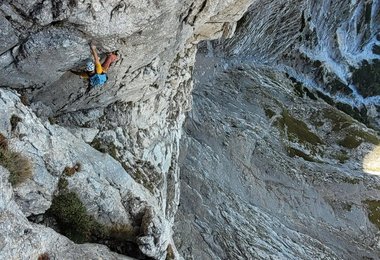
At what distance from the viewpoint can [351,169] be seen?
131 ft

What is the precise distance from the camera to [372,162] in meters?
41.6

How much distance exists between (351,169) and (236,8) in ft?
81.0

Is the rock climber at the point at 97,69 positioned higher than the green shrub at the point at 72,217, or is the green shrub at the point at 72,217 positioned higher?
the rock climber at the point at 97,69

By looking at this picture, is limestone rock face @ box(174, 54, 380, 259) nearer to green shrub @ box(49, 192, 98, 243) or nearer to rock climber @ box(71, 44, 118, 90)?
green shrub @ box(49, 192, 98, 243)

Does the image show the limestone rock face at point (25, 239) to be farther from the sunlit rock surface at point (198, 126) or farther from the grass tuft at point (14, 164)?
the grass tuft at point (14, 164)

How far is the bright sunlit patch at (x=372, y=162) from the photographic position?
132 ft

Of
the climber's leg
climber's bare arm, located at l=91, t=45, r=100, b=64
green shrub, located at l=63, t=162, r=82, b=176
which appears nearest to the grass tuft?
green shrub, located at l=63, t=162, r=82, b=176

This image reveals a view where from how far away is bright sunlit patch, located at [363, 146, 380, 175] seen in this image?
→ 40.1 m

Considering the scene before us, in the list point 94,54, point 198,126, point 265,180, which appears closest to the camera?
point 94,54

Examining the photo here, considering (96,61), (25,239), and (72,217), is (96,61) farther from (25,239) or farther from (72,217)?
(25,239)

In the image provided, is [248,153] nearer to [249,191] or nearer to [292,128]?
[249,191]

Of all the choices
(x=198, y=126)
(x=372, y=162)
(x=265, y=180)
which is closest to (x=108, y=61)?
(x=198, y=126)

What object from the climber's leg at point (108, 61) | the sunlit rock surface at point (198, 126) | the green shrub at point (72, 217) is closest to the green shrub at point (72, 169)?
the sunlit rock surface at point (198, 126)

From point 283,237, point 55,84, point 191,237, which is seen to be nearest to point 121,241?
point 55,84
